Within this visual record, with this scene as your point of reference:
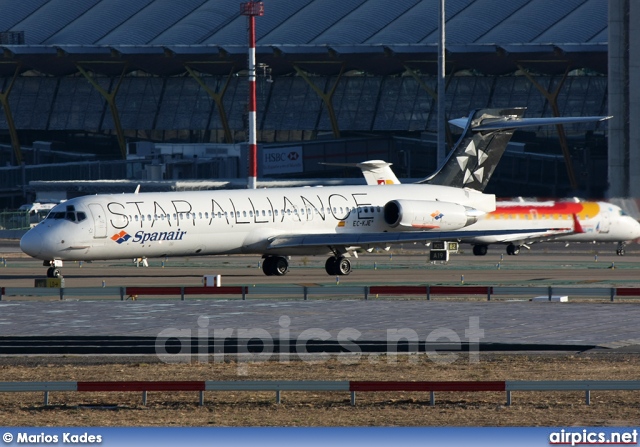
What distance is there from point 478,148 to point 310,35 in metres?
47.4

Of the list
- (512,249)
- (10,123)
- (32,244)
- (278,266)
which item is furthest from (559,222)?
(10,123)

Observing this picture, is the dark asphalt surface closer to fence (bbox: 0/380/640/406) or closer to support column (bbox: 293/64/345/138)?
fence (bbox: 0/380/640/406)

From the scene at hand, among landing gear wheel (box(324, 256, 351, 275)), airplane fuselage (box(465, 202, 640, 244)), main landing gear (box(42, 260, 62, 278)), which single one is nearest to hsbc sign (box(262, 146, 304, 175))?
airplane fuselage (box(465, 202, 640, 244))

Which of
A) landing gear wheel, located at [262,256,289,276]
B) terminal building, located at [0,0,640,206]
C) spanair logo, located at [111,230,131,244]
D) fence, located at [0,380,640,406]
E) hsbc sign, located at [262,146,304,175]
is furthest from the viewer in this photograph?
hsbc sign, located at [262,146,304,175]

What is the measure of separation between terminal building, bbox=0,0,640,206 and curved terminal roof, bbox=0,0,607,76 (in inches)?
7.1

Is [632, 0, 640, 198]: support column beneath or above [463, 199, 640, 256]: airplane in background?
above

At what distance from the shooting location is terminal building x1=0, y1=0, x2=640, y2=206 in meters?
95.7

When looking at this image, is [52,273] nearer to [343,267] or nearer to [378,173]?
[343,267]

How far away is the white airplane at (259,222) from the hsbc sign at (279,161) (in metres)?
46.4

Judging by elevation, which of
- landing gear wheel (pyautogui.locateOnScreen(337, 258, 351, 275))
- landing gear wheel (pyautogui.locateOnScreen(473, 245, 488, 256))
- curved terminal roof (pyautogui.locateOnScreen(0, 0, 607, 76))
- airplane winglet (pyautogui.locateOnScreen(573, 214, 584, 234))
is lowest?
landing gear wheel (pyautogui.locateOnScreen(337, 258, 351, 275))

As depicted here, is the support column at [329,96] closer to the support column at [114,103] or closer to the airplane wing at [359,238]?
the support column at [114,103]

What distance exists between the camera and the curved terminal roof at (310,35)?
96.2m

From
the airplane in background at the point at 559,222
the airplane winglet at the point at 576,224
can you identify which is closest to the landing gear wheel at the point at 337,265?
the airplane in background at the point at 559,222

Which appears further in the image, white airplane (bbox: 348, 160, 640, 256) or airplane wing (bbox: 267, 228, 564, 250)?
white airplane (bbox: 348, 160, 640, 256)
